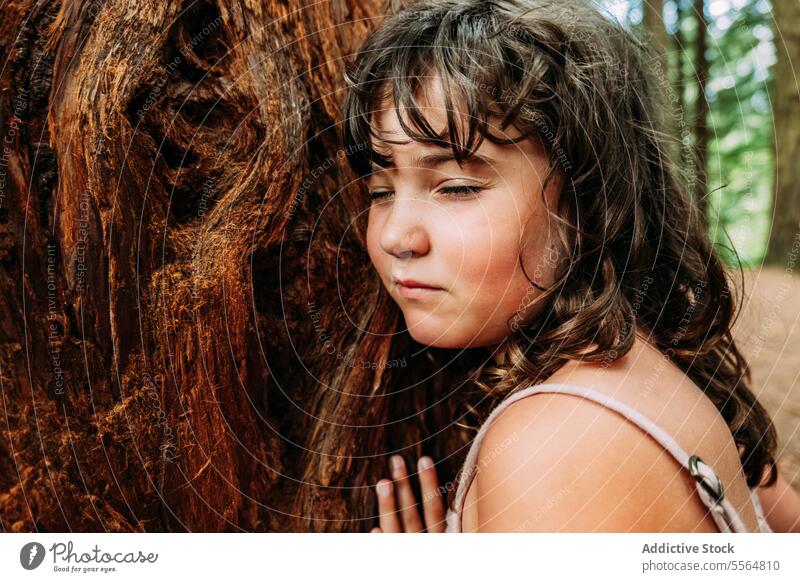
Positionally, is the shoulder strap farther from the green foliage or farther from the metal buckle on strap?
the green foliage

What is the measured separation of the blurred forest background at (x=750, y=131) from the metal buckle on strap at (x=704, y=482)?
0.33 metres

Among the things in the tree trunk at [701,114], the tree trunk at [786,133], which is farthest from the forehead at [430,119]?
the tree trunk at [786,133]

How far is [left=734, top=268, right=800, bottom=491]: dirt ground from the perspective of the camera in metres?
1.10

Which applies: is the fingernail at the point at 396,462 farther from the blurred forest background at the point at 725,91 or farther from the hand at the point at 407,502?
the blurred forest background at the point at 725,91

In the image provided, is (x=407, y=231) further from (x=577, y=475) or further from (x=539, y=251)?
(x=577, y=475)

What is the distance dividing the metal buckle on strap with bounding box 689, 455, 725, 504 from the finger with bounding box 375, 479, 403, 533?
1.01 feet

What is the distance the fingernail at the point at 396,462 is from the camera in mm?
667

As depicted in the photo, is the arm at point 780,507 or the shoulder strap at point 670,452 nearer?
the shoulder strap at point 670,452

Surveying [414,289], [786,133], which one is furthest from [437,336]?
[786,133]

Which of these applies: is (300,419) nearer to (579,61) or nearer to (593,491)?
(593,491)

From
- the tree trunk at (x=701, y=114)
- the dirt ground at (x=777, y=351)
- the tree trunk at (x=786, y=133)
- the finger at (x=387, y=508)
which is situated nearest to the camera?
the finger at (x=387, y=508)

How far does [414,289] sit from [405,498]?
0.25m

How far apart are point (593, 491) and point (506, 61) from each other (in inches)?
14.9
